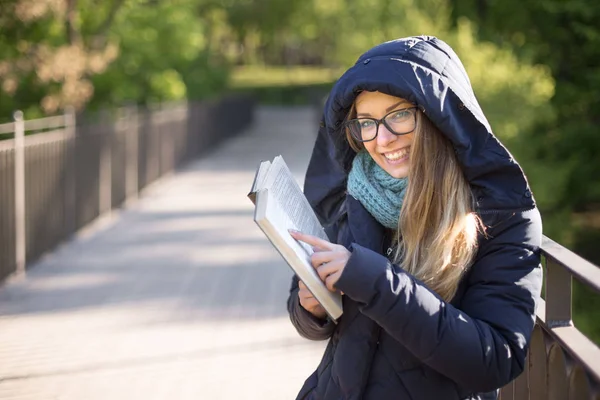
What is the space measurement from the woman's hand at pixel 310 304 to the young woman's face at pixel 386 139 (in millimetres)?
340

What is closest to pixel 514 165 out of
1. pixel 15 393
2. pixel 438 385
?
pixel 438 385

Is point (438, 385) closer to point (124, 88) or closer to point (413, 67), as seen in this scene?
point (413, 67)

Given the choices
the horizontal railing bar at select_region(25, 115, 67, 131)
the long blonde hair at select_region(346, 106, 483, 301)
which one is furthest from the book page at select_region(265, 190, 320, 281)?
the horizontal railing bar at select_region(25, 115, 67, 131)

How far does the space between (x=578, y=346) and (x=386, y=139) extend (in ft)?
2.52

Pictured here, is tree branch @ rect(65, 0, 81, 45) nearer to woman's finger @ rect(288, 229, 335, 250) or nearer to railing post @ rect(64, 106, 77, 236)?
railing post @ rect(64, 106, 77, 236)

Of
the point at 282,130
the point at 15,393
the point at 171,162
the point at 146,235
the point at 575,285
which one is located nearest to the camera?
the point at 15,393

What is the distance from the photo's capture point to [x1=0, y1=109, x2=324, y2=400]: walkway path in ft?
20.2

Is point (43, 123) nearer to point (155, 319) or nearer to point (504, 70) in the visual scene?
point (155, 319)

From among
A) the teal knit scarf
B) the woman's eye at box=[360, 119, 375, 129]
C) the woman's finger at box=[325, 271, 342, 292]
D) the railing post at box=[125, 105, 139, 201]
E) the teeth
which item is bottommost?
the railing post at box=[125, 105, 139, 201]

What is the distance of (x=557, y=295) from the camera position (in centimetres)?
300

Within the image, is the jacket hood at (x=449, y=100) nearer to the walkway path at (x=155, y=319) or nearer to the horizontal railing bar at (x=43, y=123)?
the walkway path at (x=155, y=319)

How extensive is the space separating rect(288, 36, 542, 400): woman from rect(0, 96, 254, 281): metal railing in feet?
21.8

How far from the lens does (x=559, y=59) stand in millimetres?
14523

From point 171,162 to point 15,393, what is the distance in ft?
46.5
